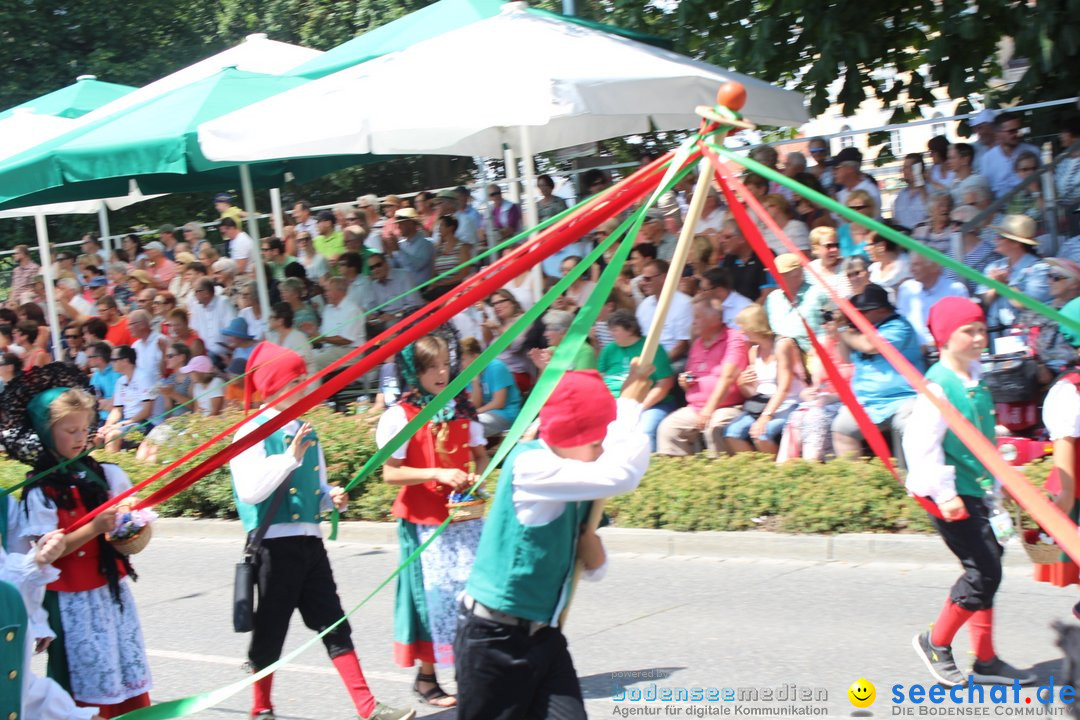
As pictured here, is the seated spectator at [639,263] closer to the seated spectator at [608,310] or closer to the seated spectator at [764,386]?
the seated spectator at [608,310]

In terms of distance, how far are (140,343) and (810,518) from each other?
7835 millimetres

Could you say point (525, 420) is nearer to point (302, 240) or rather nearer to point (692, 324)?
point (692, 324)

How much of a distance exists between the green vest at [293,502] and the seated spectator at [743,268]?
5253 mm

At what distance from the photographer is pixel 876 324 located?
8.62 metres

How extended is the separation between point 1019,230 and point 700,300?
7.70 ft

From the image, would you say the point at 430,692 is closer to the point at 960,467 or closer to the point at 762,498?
the point at 960,467

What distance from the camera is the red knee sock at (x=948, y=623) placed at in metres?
5.25

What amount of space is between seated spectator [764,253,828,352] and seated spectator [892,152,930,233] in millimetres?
2044

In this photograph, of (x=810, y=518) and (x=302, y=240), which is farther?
(x=302, y=240)

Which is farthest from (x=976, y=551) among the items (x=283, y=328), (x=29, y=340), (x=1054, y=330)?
(x=29, y=340)

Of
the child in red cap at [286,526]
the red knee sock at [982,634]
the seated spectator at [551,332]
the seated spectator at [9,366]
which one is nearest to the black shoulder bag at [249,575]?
the child in red cap at [286,526]

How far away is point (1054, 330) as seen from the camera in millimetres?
8242

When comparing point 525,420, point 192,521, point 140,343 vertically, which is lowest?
point 192,521

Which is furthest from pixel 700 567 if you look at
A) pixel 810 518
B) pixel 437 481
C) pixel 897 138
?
pixel 897 138
